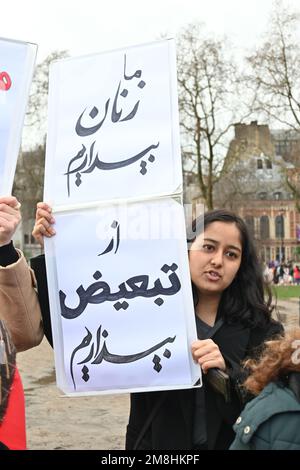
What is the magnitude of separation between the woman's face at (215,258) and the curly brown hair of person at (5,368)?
2.79ft

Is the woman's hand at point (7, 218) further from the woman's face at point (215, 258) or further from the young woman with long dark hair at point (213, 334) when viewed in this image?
the woman's face at point (215, 258)

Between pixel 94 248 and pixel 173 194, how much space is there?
333mm

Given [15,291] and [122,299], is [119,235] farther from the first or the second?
[15,291]

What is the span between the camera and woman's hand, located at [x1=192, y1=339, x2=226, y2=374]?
218 centimetres

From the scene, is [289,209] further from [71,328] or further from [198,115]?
[71,328]

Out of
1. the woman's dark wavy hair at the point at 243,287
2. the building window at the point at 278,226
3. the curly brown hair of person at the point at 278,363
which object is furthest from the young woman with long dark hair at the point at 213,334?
the building window at the point at 278,226

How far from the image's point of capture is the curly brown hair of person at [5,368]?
169 cm

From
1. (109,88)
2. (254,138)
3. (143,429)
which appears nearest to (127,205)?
(109,88)

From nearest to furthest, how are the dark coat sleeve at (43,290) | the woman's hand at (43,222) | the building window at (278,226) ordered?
the woman's hand at (43,222), the dark coat sleeve at (43,290), the building window at (278,226)

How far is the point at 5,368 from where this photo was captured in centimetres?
170

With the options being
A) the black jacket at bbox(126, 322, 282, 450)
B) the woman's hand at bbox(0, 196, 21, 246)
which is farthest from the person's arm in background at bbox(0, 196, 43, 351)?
the black jacket at bbox(126, 322, 282, 450)

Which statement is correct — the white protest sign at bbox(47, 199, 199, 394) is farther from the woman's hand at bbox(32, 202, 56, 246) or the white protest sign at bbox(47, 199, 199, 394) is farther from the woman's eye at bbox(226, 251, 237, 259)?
the woman's eye at bbox(226, 251, 237, 259)

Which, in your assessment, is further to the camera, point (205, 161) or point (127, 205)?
point (205, 161)

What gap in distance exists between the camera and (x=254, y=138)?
3219 cm
